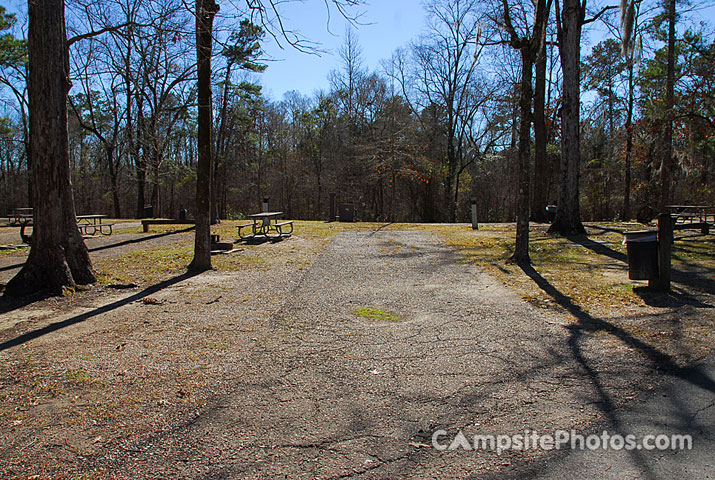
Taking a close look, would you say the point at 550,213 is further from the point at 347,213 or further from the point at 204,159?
the point at 204,159

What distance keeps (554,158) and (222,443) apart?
99.5ft

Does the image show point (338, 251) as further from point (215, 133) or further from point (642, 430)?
point (215, 133)

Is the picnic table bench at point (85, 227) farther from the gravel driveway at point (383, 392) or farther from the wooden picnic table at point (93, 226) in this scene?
the gravel driveway at point (383, 392)

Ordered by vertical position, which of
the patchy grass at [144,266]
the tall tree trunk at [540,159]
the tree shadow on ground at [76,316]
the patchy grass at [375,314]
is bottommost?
the patchy grass at [375,314]

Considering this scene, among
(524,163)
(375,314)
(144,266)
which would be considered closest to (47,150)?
(144,266)

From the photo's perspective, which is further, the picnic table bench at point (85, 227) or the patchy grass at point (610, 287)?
the picnic table bench at point (85, 227)

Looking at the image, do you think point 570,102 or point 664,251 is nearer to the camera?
point 664,251

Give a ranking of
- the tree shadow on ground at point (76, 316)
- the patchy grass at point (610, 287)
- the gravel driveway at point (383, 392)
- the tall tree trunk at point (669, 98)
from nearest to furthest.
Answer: the gravel driveway at point (383, 392) → the tree shadow on ground at point (76, 316) → the patchy grass at point (610, 287) → the tall tree trunk at point (669, 98)

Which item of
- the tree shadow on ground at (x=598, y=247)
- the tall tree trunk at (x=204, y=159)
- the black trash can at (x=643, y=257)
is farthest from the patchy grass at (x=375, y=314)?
the tree shadow on ground at (x=598, y=247)

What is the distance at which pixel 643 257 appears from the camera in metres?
6.07
